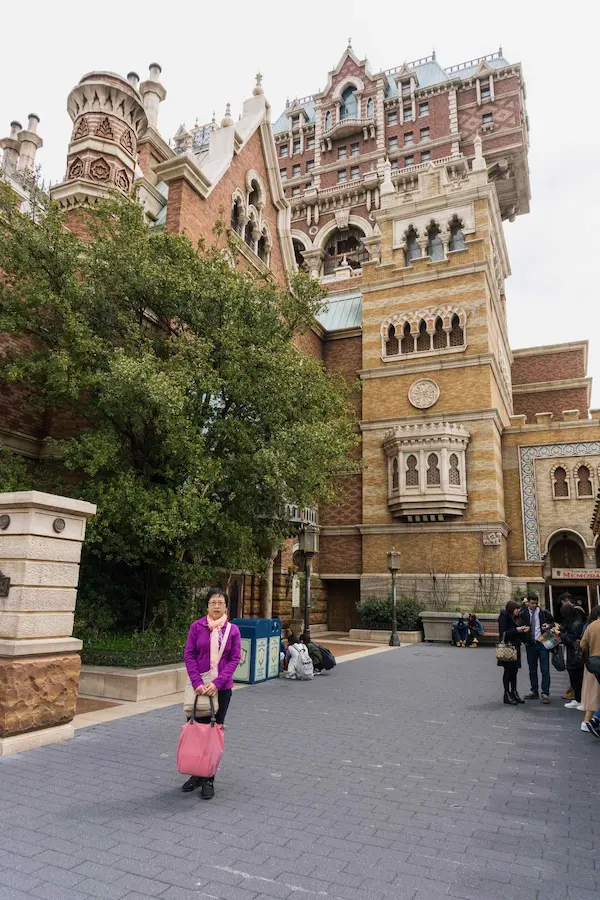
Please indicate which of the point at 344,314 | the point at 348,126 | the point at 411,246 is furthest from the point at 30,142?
the point at 348,126

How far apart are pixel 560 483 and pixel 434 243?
523 inches

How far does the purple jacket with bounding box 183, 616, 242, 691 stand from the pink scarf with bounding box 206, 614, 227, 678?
6cm

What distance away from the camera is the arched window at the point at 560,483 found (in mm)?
26594

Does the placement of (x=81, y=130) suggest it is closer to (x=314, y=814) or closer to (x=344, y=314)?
(x=344, y=314)

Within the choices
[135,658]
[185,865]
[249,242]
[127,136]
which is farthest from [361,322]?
[185,865]

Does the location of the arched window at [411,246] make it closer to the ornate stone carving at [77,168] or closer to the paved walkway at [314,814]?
the ornate stone carving at [77,168]

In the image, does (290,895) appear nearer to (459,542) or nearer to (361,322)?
(459,542)

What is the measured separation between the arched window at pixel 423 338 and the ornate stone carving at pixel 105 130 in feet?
51.8

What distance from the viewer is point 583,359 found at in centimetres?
3372

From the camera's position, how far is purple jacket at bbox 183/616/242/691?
5566 millimetres

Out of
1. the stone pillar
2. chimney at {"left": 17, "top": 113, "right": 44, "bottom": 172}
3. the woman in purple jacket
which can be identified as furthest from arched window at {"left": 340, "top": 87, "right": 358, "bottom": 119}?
the woman in purple jacket

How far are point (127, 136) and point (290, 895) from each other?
20.5 metres

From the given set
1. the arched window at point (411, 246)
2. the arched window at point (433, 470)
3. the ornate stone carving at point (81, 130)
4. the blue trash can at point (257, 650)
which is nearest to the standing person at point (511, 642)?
the blue trash can at point (257, 650)

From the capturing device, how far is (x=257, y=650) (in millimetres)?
11867
